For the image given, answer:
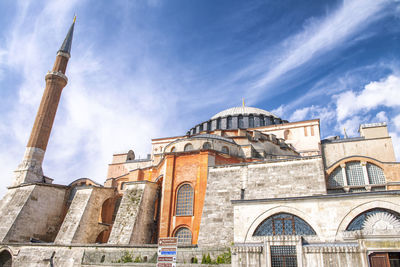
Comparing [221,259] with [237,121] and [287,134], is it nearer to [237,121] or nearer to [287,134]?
[287,134]

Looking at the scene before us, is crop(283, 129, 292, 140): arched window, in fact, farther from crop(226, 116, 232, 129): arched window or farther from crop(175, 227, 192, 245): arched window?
crop(175, 227, 192, 245): arched window

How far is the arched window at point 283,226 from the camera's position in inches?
457

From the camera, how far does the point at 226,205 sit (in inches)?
573

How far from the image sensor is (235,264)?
11.0m

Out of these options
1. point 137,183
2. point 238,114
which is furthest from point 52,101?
point 238,114

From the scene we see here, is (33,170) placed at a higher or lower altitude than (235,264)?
higher

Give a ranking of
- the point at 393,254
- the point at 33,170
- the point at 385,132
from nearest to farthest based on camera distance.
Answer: the point at 393,254 → the point at 385,132 → the point at 33,170

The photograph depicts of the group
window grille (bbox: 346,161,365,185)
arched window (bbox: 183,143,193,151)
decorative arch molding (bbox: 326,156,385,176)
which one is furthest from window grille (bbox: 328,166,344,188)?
arched window (bbox: 183,143,193,151)

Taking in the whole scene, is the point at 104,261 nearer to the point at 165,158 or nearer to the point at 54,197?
the point at 165,158

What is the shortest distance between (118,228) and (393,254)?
12678 mm

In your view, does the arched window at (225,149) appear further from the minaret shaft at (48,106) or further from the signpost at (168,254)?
the minaret shaft at (48,106)

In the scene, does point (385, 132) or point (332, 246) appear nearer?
point (332, 246)

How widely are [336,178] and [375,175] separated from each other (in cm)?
205

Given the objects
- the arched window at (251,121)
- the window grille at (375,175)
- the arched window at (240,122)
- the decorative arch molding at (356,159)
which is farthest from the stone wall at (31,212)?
the window grille at (375,175)
